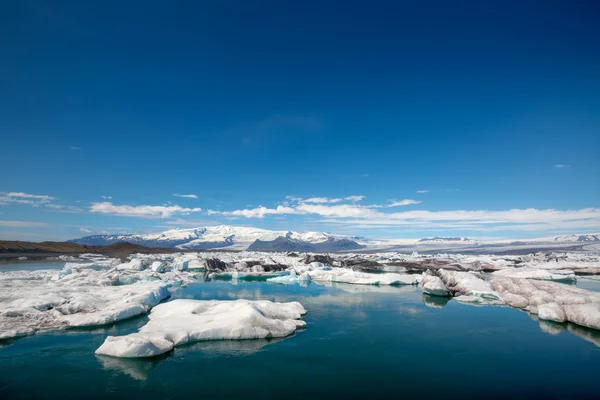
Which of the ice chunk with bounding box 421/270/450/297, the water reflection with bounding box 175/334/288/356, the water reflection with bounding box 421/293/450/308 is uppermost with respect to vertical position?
the ice chunk with bounding box 421/270/450/297

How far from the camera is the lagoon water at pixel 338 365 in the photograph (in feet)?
26.0

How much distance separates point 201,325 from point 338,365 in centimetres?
523

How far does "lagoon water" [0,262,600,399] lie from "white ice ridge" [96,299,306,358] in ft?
1.04

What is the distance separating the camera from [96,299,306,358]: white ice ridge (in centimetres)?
970

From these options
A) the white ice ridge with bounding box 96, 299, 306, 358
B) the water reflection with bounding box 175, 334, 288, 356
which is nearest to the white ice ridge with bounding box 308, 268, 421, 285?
the white ice ridge with bounding box 96, 299, 306, 358

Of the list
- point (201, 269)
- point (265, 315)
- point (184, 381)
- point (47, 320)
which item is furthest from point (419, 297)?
point (201, 269)

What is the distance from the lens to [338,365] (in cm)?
966

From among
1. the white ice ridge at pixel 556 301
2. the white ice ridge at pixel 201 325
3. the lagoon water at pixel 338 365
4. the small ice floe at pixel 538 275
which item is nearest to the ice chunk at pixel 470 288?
the white ice ridge at pixel 556 301

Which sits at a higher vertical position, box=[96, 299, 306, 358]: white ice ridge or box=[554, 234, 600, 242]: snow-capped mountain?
box=[554, 234, 600, 242]: snow-capped mountain

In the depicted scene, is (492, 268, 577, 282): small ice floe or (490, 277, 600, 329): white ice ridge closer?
(490, 277, 600, 329): white ice ridge

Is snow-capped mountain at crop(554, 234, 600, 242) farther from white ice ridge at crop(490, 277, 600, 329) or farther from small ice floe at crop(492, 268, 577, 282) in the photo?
white ice ridge at crop(490, 277, 600, 329)

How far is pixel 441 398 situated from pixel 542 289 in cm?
1421

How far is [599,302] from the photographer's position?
1475 centimetres

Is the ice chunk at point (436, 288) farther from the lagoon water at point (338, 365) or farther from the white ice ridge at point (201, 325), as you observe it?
the white ice ridge at point (201, 325)
